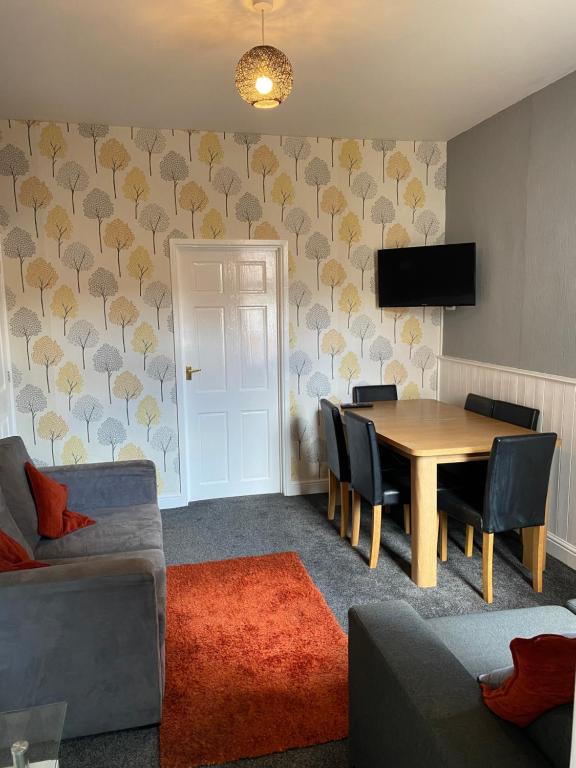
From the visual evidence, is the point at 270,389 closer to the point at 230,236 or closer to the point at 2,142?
the point at 230,236

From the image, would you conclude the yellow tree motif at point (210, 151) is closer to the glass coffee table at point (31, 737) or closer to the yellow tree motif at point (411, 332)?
the yellow tree motif at point (411, 332)

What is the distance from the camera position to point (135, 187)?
4125 mm

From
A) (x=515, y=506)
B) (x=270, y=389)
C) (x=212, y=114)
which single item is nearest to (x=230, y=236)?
(x=212, y=114)

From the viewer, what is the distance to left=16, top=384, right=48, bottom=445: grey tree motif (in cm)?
408

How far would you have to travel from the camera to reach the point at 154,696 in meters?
2.00

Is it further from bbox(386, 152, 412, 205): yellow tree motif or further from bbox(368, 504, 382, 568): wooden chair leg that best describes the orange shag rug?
bbox(386, 152, 412, 205): yellow tree motif

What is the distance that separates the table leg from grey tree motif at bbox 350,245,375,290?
2088mm

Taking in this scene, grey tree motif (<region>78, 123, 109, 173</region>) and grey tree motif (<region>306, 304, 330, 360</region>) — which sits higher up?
grey tree motif (<region>78, 123, 109, 173</region>)

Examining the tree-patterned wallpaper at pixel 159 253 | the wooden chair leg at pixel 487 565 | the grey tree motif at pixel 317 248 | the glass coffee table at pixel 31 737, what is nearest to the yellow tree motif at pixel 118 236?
the tree-patterned wallpaper at pixel 159 253

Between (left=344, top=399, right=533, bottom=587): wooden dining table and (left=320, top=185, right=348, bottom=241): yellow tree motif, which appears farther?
(left=320, top=185, right=348, bottom=241): yellow tree motif

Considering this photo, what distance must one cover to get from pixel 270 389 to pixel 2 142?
2.59 m

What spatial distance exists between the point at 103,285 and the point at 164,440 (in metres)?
1.25

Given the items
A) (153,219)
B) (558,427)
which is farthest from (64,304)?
(558,427)

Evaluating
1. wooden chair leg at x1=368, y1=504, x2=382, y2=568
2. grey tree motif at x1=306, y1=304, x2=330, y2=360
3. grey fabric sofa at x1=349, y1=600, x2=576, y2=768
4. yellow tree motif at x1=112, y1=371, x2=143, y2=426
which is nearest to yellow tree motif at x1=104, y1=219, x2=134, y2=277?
yellow tree motif at x1=112, y1=371, x2=143, y2=426
